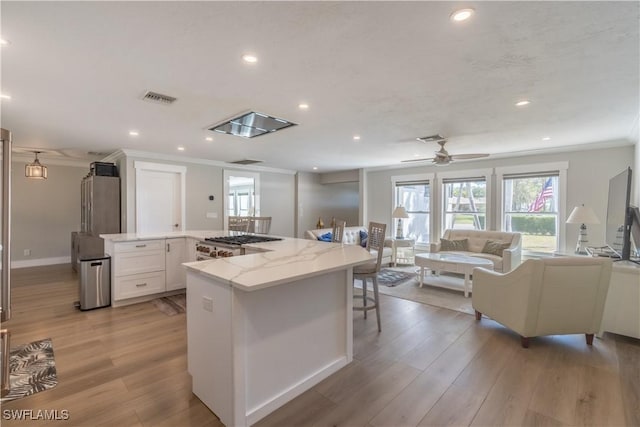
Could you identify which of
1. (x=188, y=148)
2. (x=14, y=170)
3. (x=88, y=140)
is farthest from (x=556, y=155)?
(x=14, y=170)

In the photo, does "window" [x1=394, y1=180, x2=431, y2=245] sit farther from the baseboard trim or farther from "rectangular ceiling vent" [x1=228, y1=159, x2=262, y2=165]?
the baseboard trim

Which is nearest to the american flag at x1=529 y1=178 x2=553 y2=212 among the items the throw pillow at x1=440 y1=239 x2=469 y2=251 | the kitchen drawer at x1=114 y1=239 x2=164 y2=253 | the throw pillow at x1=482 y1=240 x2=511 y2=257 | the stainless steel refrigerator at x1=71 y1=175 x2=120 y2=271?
the throw pillow at x1=482 y1=240 x2=511 y2=257

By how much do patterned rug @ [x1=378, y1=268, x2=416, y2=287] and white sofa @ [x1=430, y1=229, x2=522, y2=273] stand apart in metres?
0.81

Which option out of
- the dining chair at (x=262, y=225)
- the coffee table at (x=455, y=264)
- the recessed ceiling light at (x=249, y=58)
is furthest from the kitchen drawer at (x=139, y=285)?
the coffee table at (x=455, y=264)

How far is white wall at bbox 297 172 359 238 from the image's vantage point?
352 inches

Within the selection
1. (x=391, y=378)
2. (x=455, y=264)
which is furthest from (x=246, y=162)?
(x=391, y=378)

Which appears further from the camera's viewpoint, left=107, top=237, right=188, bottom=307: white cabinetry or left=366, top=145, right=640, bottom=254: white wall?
left=366, top=145, right=640, bottom=254: white wall

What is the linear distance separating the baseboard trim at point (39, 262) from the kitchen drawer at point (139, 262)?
4614 millimetres

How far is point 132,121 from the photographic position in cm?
361

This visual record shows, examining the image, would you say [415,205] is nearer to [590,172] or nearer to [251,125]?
[590,172]

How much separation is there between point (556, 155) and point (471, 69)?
4439 mm

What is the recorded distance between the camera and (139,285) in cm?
387

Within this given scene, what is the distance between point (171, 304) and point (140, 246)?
888 mm

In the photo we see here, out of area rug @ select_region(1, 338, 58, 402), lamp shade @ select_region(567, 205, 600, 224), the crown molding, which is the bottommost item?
area rug @ select_region(1, 338, 58, 402)
